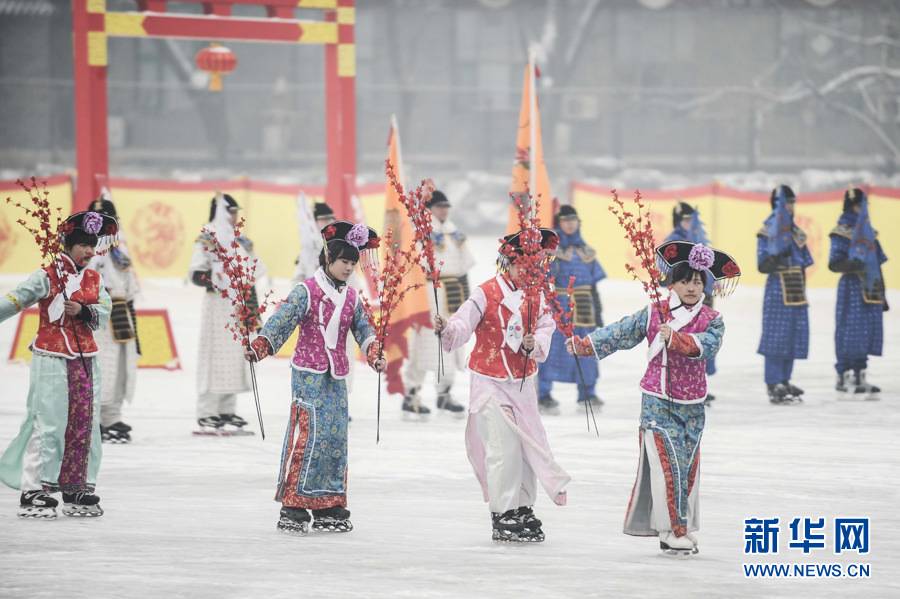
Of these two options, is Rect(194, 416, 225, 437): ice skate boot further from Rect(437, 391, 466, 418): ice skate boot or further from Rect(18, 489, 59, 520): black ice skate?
Rect(18, 489, 59, 520): black ice skate

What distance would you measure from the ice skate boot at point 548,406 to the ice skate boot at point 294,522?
163 inches

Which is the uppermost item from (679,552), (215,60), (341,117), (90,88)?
(215,60)

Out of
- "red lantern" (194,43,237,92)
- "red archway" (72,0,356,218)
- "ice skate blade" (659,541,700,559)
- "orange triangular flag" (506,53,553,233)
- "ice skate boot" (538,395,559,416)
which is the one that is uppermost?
"red lantern" (194,43,237,92)

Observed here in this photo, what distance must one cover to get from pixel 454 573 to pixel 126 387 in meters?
4.14

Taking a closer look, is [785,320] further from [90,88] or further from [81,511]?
[90,88]

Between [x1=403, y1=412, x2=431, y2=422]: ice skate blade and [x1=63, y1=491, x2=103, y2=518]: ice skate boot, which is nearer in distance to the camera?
[x1=63, y1=491, x2=103, y2=518]: ice skate boot

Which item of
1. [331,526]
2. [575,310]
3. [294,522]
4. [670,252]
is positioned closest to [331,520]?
[331,526]

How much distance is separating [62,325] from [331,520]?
5.40ft

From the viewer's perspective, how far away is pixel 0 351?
43.7ft

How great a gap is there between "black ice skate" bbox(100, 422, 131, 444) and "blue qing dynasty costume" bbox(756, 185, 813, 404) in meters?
4.84

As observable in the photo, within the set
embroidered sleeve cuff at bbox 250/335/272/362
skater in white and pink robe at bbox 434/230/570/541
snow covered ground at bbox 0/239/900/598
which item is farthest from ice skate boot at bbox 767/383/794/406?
embroidered sleeve cuff at bbox 250/335/272/362

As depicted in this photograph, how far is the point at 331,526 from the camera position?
20.8 ft

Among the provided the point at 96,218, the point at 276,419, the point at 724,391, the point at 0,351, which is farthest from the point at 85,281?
the point at 0,351

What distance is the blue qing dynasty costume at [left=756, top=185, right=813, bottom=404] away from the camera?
10477 millimetres
